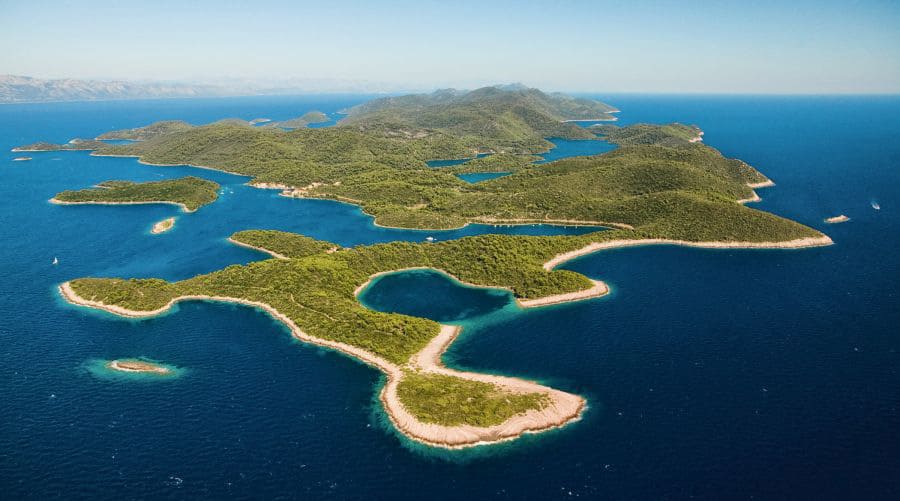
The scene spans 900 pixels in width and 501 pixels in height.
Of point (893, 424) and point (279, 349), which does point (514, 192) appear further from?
point (893, 424)

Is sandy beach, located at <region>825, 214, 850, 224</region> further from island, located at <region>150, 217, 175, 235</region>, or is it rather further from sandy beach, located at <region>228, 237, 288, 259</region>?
island, located at <region>150, 217, 175, 235</region>

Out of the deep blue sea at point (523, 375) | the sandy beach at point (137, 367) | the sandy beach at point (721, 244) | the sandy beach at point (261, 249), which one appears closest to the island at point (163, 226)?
the sandy beach at point (261, 249)

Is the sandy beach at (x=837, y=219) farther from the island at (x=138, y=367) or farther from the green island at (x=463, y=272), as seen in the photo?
the island at (x=138, y=367)

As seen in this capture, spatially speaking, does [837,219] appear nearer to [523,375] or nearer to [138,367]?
[523,375]

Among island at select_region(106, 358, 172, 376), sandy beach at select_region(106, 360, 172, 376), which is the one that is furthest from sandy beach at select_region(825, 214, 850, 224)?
sandy beach at select_region(106, 360, 172, 376)

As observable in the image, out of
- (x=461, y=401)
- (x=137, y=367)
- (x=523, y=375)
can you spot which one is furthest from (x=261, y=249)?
(x=523, y=375)

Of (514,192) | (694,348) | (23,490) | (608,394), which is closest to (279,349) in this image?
(23,490)
